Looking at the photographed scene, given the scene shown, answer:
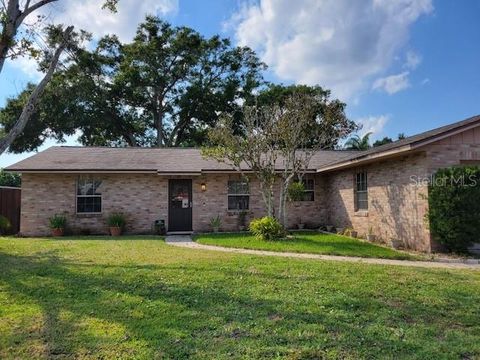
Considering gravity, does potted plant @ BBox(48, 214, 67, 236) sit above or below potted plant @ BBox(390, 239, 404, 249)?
above

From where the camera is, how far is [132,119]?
3241cm

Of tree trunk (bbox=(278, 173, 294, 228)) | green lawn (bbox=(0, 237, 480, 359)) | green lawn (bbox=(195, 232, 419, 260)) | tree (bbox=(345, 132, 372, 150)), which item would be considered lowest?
green lawn (bbox=(0, 237, 480, 359))

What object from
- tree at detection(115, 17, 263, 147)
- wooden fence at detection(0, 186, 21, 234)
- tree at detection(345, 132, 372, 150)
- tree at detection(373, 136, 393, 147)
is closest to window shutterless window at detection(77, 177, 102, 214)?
wooden fence at detection(0, 186, 21, 234)

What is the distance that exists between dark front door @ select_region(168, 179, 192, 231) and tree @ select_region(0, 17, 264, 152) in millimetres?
14594

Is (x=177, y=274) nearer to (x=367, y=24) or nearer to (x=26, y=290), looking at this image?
(x=26, y=290)

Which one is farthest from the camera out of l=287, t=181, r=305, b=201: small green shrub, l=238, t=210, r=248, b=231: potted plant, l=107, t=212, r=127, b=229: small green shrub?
l=238, t=210, r=248, b=231: potted plant

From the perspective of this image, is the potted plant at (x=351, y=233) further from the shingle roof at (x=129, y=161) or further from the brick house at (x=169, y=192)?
the shingle roof at (x=129, y=161)

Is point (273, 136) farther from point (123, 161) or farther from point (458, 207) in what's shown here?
point (123, 161)

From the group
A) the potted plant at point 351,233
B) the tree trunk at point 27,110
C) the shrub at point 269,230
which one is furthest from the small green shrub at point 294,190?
the tree trunk at point 27,110

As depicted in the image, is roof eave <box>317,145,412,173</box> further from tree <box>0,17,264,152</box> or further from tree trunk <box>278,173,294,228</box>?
tree <box>0,17,264,152</box>

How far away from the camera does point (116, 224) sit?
15.3m

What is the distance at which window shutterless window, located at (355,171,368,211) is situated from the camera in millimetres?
14079

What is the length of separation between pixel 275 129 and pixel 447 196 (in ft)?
19.4

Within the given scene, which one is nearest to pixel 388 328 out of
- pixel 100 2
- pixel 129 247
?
pixel 129 247
